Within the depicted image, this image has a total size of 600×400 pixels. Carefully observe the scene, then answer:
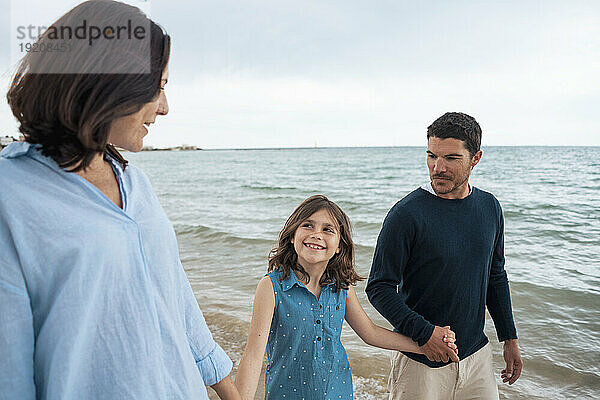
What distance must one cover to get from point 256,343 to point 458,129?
5.09ft

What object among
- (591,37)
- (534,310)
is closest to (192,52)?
(534,310)

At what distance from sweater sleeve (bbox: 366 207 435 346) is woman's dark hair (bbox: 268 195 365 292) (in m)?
0.13

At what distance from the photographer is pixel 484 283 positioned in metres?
2.68

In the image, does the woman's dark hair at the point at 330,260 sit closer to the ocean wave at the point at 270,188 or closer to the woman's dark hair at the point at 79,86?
the woman's dark hair at the point at 79,86

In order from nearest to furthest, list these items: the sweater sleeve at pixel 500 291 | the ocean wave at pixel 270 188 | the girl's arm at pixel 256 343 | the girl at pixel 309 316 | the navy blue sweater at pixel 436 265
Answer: the girl's arm at pixel 256 343
the girl at pixel 309 316
the navy blue sweater at pixel 436 265
the sweater sleeve at pixel 500 291
the ocean wave at pixel 270 188

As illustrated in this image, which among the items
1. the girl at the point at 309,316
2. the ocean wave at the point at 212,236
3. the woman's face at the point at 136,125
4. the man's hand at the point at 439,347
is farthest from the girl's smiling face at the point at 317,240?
the ocean wave at the point at 212,236

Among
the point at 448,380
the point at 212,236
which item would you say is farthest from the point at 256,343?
the point at 212,236

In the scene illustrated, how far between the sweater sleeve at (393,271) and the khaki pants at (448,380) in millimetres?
346

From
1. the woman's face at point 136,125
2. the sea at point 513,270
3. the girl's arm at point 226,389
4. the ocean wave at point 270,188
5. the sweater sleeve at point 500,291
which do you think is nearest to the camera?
the woman's face at point 136,125

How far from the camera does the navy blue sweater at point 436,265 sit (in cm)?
254

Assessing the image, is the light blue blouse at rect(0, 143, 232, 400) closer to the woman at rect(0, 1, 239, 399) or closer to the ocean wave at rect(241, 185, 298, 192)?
the woman at rect(0, 1, 239, 399)

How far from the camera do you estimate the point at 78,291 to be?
3.58 feet

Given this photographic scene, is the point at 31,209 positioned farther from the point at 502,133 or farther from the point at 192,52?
the point at 502,133

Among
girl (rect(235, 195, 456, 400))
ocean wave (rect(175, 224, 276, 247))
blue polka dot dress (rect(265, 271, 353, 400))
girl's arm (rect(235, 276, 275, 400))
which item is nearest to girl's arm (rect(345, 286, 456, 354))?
girl (rect(235, 195, 456, 400))
